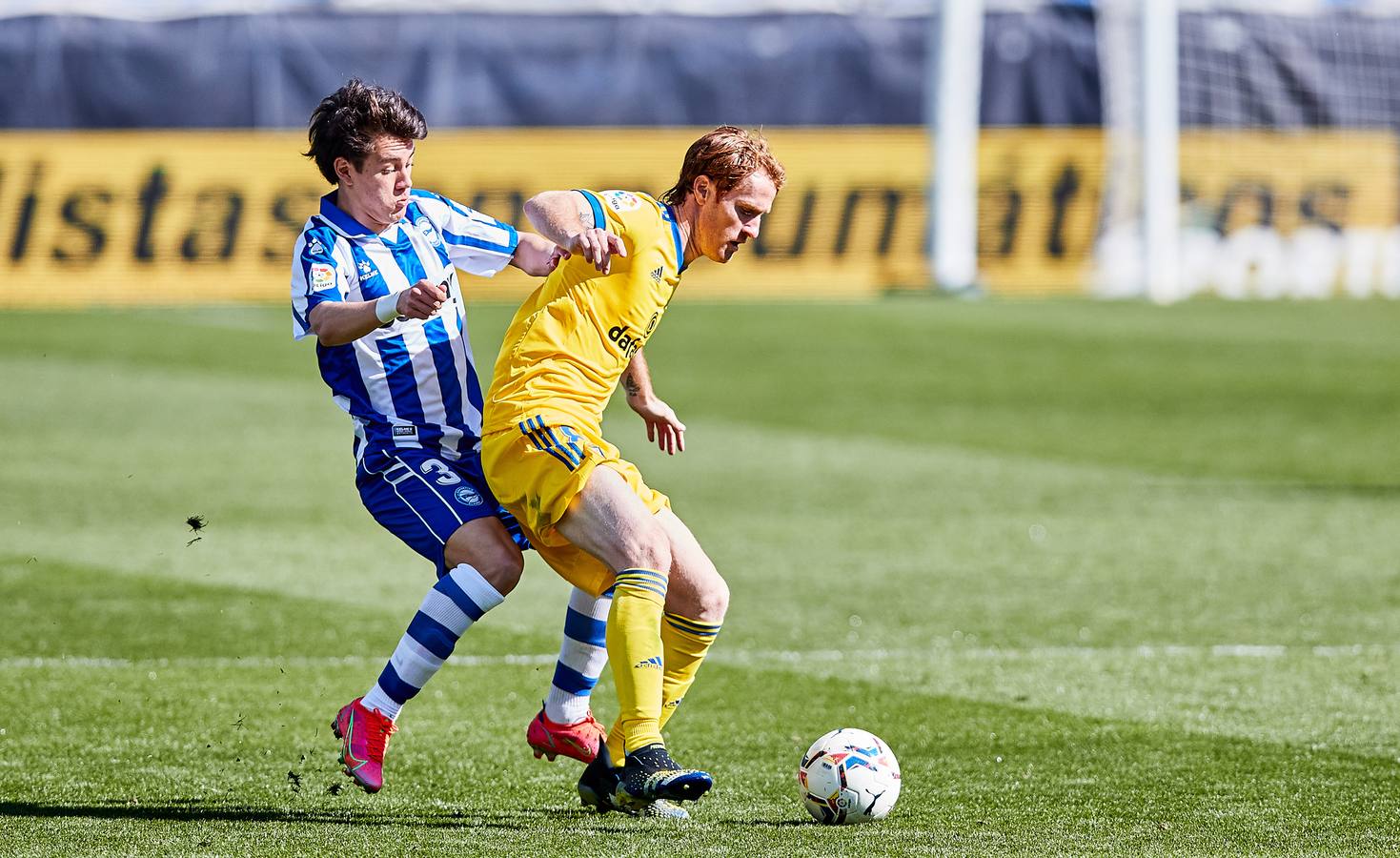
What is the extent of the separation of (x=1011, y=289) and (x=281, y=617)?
19048 mm

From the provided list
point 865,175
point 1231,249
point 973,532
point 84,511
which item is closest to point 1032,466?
point 973,532

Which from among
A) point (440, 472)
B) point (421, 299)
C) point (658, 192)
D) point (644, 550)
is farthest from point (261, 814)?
point (658, 192)

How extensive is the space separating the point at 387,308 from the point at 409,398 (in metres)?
0.60

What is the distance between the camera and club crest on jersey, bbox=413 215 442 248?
591 cm

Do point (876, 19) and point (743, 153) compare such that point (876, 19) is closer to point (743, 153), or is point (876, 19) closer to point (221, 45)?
point (221, 45)

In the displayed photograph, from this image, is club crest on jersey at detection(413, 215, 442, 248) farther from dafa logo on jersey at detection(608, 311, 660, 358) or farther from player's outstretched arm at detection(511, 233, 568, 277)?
dafa logo on jersey at detection(608, 311, 660, 358)

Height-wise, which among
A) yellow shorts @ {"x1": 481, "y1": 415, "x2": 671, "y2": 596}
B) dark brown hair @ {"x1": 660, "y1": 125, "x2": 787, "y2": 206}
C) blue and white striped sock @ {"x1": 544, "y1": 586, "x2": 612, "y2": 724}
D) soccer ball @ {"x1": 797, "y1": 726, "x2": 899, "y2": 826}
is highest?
dark brown hair @ {"x1": 660, "y1": 125, "x2": 787, "y2": 206}

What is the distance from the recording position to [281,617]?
8867 mm

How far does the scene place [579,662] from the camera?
5.79 m

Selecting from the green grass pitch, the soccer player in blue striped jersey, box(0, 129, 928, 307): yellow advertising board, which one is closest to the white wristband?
the soccer player in blue striped jersey

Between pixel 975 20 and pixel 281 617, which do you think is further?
pixel 975 20

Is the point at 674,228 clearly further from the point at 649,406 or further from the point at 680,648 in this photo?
the point at 680,648

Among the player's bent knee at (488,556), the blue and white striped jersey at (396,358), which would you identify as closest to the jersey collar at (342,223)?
the blue and white striped jersey at (396,358)

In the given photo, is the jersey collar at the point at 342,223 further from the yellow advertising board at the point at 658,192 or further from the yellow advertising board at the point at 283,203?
the yellow advertising board at the point at 658,192
